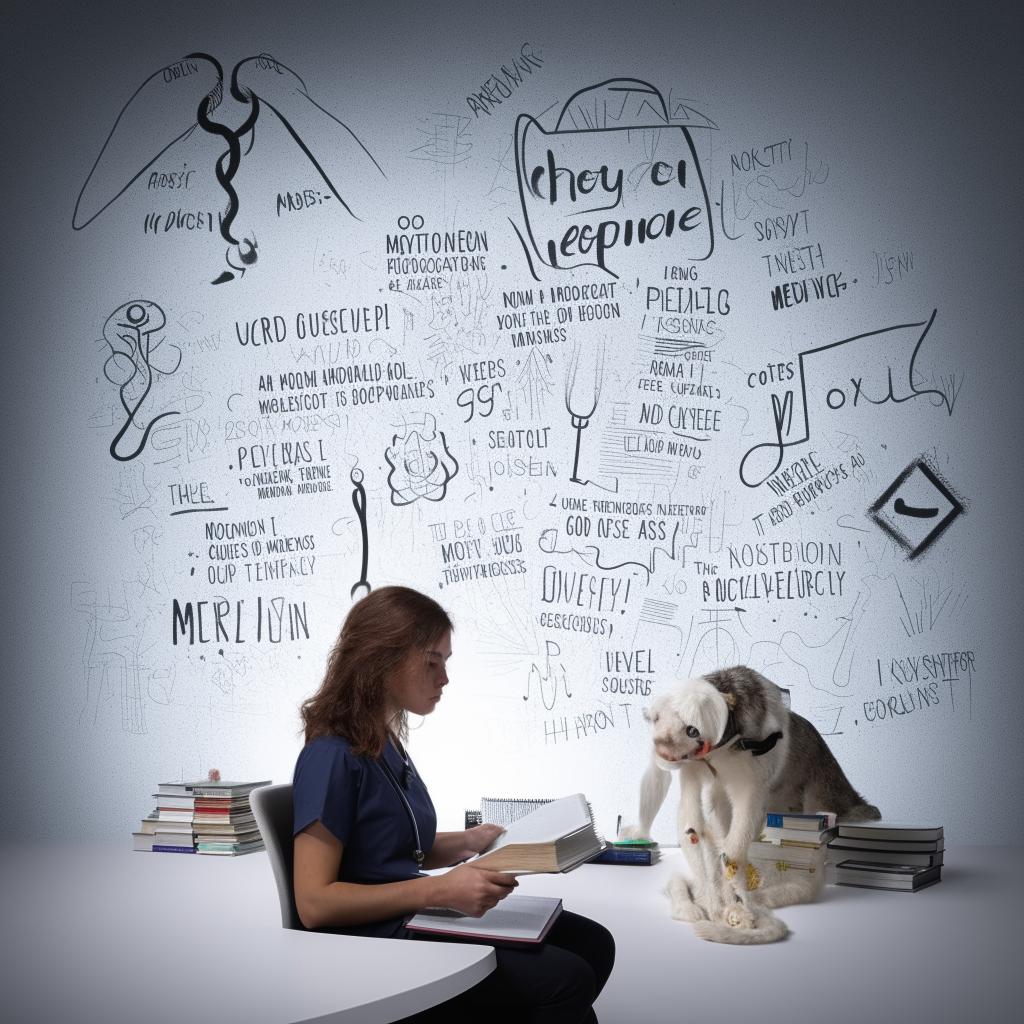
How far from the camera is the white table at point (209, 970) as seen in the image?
1.17m

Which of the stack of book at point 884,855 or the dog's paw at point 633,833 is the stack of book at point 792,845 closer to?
the stack of book at point 884,855

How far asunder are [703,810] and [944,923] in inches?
22.6

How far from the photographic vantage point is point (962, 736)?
12.0 feet

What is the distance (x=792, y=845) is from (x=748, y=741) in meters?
0.31

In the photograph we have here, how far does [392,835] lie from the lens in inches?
69.4

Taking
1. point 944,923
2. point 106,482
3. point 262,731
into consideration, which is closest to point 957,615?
point 944,923

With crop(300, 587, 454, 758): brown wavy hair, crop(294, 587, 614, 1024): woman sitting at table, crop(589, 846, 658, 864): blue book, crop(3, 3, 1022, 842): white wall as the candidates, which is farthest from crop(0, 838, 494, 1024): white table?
crop(3, 3, 1022, 842): white wall

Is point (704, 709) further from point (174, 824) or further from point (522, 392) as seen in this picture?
point (174, 824)

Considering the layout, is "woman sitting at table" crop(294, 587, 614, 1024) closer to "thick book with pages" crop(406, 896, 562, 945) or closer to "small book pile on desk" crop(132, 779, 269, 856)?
"thick book with pages" crop(406, 896, 562, 945)

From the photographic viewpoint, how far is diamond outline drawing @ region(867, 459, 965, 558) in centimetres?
368

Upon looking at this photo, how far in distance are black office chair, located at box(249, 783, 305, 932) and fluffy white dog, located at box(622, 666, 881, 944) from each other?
1074mm

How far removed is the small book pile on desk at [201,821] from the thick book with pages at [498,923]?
2.19 m

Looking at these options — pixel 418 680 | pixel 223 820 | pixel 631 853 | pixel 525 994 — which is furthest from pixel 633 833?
pixel 525 994

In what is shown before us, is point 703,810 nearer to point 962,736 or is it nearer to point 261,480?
point 962,736
